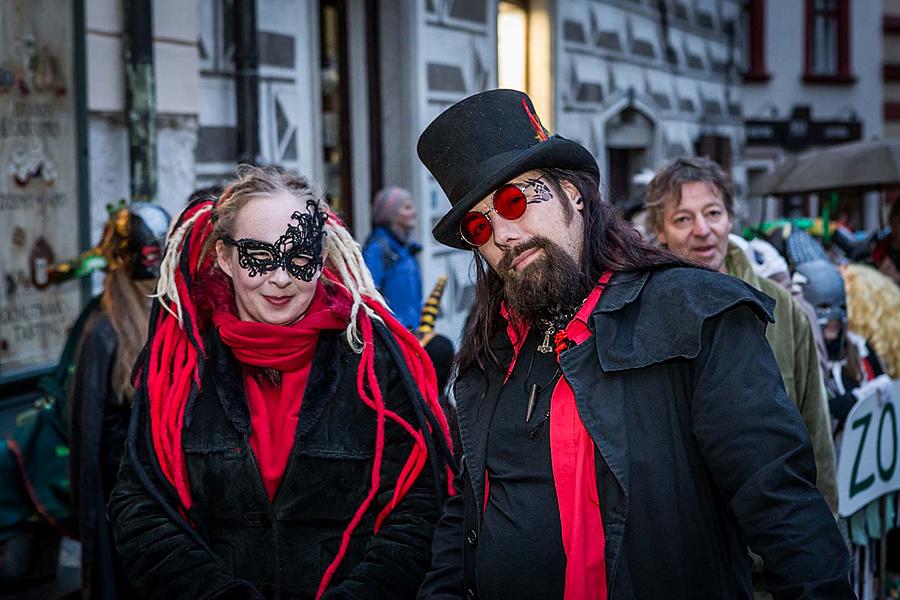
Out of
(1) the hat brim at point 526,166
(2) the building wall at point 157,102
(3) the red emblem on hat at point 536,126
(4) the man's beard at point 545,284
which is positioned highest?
(2) the building wall at point 157,102

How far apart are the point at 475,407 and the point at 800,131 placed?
63.0 feet

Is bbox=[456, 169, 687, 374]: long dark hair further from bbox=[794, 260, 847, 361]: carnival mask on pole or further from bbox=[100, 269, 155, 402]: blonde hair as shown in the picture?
bbox=[794, 260, 847, 361]: carnival mask on pole

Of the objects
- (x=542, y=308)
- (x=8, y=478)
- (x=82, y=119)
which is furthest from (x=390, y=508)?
(x=82, y=119)

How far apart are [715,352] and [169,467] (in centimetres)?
148

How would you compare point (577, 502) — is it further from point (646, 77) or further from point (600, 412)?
point (646, 77)

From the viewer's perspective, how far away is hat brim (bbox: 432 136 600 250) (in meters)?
2.47

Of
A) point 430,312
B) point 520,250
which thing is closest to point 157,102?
point 430,312

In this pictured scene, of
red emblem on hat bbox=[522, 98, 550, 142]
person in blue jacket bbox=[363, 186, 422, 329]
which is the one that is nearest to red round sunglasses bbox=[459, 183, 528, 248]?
red emblem on hat bbox=[522, 98, 550, 142]

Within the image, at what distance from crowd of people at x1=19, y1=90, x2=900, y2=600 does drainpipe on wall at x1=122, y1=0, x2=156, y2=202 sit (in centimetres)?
210

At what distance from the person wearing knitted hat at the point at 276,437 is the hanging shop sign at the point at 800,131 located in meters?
17.6

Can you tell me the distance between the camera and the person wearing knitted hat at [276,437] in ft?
9.66

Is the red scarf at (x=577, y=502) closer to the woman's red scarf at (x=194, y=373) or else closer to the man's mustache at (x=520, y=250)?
the man's mustache at (x=520, y=250)

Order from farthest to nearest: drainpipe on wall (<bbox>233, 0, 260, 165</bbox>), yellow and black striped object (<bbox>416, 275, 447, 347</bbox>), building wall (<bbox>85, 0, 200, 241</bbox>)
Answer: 1. drainpipe on wall (<bbox>233, 0, 260, 165</bbox>)
2. building wall (<bbox>85, 0, 200, 241</bbox>)
3. yellow and black striped object (<bbox>416, 275, 447, 347</bbox>)

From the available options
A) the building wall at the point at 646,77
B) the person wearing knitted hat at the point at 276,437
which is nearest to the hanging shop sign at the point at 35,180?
the person wearing knitted hat at the point at 276,437
